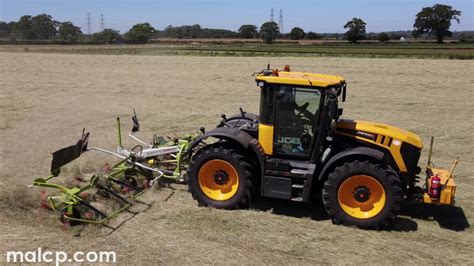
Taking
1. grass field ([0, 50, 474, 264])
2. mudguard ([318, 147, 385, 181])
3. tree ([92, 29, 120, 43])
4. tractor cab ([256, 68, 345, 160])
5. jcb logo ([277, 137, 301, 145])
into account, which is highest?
tree ([92, 29, 120, 43])

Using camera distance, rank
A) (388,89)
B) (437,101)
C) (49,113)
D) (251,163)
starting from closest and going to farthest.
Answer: (251,163) < (49,113) < (437,101) < (388,89)

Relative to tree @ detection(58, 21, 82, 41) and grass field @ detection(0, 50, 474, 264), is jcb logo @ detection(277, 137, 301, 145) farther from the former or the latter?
tree @ detection(58, 21, 82, 41)

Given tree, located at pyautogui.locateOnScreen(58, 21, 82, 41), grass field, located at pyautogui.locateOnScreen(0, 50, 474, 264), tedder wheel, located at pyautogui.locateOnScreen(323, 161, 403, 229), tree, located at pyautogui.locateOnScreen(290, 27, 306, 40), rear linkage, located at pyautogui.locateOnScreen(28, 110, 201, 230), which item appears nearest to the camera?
grass field, located at pyautogui.locateOnScreen(0, 50, 474, 264)

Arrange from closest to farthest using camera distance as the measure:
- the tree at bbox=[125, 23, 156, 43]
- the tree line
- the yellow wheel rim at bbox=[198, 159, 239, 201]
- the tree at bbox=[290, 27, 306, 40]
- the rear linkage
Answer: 1. the rear linkage
2. the yellow wheel rim at bbox=[198, 159, 239, 201]
3. the tree at bbox=[125, 23, 156, 43]
4. the tree line
5. the tree at bbox=[290, 27, 306, 40]

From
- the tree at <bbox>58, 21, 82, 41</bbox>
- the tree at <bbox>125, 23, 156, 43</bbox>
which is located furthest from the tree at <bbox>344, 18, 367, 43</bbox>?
the tree at <bbox>58, 21, 82, 41</bbox>

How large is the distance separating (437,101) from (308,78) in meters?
12.2

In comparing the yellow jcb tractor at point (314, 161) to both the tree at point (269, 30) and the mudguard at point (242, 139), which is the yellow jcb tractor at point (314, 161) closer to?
the mudguard at point (242, 139)

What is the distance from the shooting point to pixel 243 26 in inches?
4444

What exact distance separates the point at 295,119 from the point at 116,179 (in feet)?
10.0

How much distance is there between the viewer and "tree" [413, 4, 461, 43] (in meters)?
99.4

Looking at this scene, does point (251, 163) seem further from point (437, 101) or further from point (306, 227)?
point (437, 101)

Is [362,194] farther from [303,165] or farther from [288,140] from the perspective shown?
[288,140]

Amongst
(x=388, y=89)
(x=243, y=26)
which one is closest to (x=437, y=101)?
(x=388, y=89)

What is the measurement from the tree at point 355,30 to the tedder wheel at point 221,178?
8225cm
